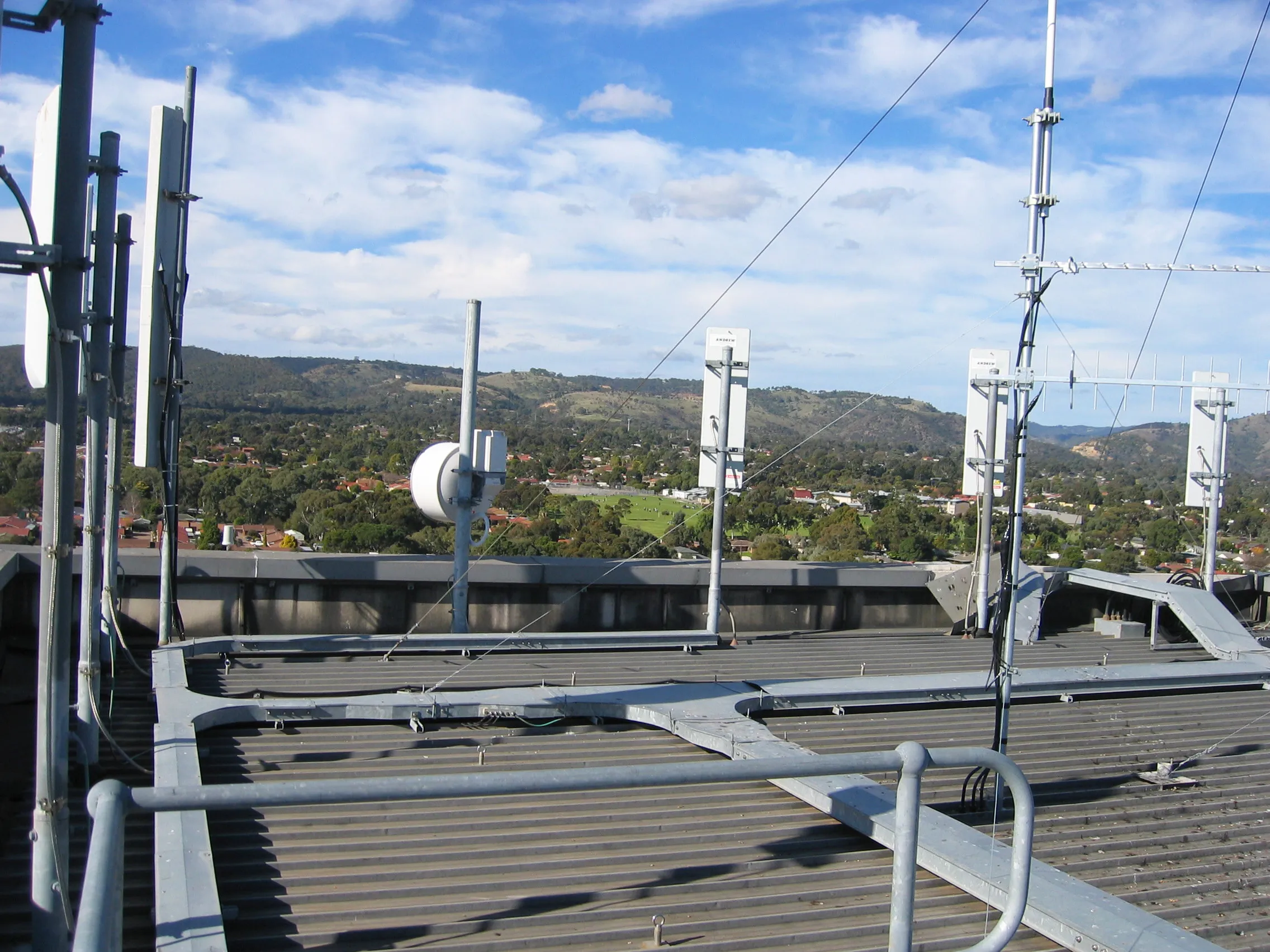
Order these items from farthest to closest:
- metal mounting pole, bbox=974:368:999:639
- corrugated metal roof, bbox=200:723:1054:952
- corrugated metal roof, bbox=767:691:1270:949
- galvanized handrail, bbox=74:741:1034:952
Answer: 1. metal mounting pole, bbox=974:368:999:639
2. corrugated metal roof, bbox=767:691:1270:949
3. corrugated metal roof, bbox=200:723:1054:952
4. galvanized handrail, bbox=74:741:1034:952

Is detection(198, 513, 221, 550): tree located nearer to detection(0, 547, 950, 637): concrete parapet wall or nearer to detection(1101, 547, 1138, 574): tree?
detection(0, 547, 950, 637): concrete parapet wall

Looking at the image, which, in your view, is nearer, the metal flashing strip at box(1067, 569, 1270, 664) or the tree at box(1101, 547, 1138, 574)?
the metal flashing strip at box(1067, 569, 1270, 664)

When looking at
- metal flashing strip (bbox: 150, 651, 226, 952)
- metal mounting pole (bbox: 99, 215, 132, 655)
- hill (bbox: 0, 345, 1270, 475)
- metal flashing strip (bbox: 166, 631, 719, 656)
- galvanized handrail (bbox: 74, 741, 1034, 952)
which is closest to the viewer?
galvanized handrail (bbox: 74, 741, 1034, 952)

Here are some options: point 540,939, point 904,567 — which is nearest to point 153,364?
point 540,939

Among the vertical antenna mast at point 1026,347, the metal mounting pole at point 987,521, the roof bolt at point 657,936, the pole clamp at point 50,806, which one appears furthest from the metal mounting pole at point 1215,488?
the pole clamp at point 50,806

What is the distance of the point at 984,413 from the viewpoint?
13.7 m

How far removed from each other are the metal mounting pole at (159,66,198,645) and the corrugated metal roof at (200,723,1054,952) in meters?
3.60

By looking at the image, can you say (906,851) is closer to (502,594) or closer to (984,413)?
(502,594)

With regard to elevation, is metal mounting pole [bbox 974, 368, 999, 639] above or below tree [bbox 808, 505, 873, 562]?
above

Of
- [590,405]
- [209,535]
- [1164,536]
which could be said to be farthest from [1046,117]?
[590,405]

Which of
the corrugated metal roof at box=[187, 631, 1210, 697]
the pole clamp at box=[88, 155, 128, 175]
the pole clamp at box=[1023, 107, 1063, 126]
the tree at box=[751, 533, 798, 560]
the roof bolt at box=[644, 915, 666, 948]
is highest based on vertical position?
the pole clamp at box=[1023, 107, 1063, 126]

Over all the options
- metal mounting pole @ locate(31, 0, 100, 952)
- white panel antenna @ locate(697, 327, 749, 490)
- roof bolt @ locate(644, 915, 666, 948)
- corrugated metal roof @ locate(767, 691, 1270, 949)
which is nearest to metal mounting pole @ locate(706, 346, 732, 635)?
white panel antenna @ locate(697, 327, 749, 490)

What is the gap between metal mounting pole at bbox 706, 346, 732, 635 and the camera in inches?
444

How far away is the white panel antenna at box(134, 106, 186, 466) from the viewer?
29.4 feet
